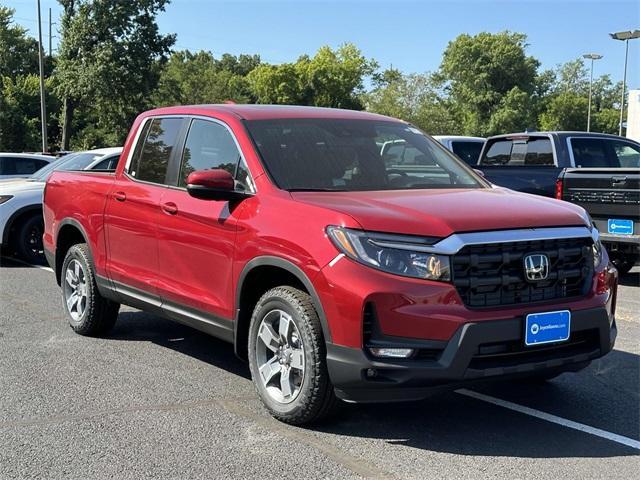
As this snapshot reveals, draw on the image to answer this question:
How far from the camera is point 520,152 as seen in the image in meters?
11.0

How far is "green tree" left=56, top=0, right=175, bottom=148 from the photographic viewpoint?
144 ft

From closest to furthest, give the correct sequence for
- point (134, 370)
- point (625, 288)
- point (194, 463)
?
1. point (194, 463)
2. point (134, 370)
3. point (625, 288)

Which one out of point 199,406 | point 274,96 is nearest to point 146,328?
point 199,406

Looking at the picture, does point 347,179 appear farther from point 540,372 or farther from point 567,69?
point 567,69

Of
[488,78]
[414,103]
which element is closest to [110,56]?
[414,103]

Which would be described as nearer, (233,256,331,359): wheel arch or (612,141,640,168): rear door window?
(233,256,331,359): wheel arch

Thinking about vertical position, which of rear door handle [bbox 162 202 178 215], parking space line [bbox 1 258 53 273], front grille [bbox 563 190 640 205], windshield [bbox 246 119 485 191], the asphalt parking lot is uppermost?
windshield [bbox 246 119 485 191]

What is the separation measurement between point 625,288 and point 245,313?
20.0ft

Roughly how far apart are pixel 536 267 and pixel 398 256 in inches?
30.0

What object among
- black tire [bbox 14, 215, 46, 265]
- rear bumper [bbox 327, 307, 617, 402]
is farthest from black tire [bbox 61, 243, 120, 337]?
black tire [bbox 14, 215, 46, 265]

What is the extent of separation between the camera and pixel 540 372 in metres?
3.89

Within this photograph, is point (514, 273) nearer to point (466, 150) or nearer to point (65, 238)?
point (65, 238)

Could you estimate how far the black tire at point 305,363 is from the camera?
3.93 metres

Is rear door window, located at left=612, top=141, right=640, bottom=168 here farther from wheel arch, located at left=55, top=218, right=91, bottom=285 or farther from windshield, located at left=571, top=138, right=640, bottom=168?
wheel arch, located at left=55, top=218, right=91, bottom=285
